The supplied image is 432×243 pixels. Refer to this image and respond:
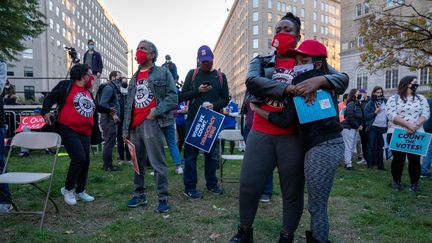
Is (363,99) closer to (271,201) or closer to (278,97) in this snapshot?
(271,201)

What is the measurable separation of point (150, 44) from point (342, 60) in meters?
45.7

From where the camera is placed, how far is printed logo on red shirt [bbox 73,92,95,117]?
15.6 ft

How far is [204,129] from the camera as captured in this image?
5082 millimetres

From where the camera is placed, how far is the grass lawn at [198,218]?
3.57 meters

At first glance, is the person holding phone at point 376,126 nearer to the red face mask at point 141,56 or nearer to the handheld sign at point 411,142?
the handheld sign at point 411,142

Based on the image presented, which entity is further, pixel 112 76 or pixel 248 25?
pixel 248 25

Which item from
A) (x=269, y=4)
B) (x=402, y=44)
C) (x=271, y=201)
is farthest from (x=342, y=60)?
(x=271, y=201)

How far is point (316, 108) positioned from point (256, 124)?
24.7 inches

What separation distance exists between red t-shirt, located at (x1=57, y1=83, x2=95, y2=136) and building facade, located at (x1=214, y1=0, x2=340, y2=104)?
6508 centimetres

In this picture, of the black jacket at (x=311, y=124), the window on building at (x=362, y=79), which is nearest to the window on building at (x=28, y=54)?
the window on building at (x=362, y=79)

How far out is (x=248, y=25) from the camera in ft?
258

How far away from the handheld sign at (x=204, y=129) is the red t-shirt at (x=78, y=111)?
1495 millimetres

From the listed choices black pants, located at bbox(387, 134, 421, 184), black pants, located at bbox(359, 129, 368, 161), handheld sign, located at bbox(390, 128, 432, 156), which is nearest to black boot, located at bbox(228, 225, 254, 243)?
handheld sign, located at bbox(390, 128, 432, 156)

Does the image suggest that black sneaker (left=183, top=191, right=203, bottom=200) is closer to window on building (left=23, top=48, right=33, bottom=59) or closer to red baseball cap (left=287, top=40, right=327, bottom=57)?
red baseball cap (left=287, top=40, right=327, bottom=57)
